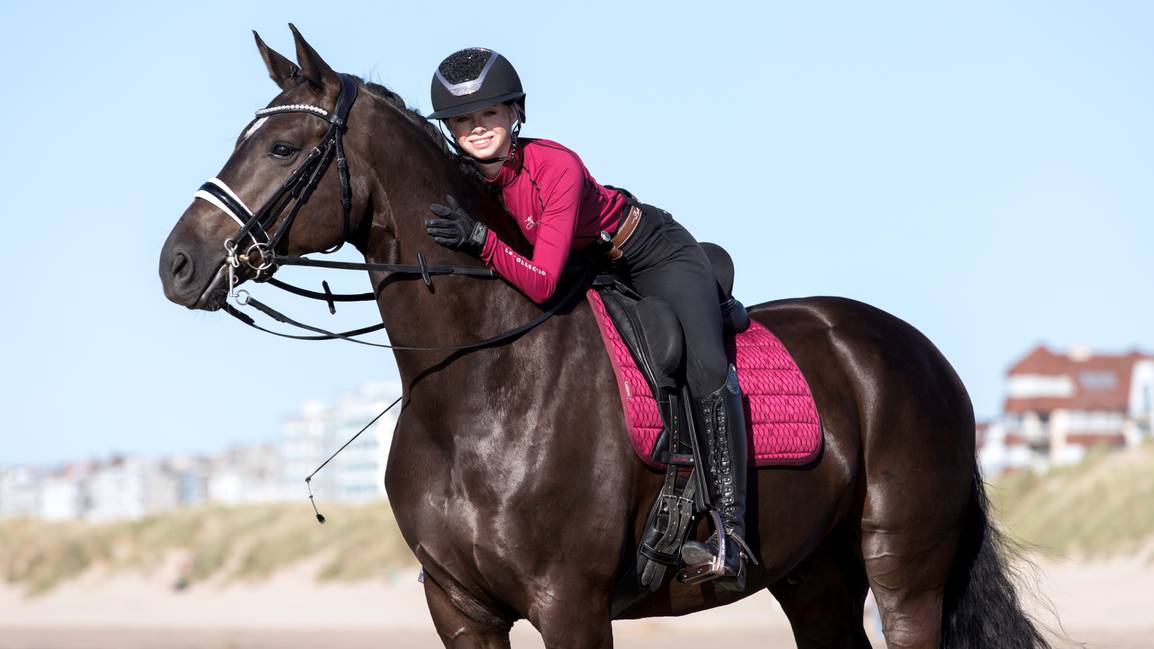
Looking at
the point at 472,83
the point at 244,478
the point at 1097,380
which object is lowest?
the point at 244,478

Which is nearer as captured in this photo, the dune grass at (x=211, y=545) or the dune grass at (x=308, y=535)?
the dune grass at (x=308, y=535)

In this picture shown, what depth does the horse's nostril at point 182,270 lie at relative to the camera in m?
5.17

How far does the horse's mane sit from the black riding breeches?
2.46 ft

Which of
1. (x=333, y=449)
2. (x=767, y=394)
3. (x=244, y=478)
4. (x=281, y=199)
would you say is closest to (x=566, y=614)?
(x=767, y=394)

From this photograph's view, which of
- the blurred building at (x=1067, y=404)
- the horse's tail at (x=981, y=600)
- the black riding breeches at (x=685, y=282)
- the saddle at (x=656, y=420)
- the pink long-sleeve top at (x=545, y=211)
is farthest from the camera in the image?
the blurred building at (x=1067, y=404)

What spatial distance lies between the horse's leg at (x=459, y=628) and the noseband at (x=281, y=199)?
1.46m

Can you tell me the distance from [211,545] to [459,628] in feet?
89.6

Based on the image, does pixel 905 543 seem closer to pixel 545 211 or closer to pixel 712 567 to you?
pixel 712 567

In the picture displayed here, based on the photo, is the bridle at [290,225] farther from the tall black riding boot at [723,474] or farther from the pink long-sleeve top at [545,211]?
the tall black riding boot at [723,474]

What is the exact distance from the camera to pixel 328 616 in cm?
2539

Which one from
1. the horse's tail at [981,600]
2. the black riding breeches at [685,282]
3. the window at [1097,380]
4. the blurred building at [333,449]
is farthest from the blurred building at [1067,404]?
the black riding breeches at [685,282]

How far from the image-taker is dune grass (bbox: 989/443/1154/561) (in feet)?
68.0

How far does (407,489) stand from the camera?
220 inches

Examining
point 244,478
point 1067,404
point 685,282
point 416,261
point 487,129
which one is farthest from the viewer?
point 244,478
